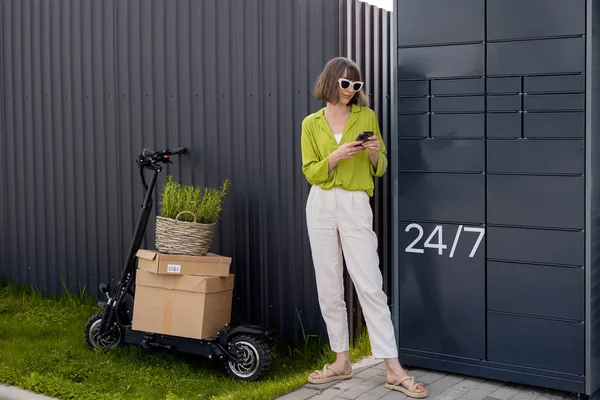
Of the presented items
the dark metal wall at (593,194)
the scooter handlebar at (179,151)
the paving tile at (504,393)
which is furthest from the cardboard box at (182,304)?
the dark metal wall at (593,194)

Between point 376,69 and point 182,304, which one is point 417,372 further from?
point 376,69

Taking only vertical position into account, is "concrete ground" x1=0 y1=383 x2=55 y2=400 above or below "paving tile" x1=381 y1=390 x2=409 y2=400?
below

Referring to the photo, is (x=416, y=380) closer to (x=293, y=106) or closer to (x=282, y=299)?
(x=282, y=299)

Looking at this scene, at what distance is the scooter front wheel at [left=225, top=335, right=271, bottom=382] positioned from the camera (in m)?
5.36

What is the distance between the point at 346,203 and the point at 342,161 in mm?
246

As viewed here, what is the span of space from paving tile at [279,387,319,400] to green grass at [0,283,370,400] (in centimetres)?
6

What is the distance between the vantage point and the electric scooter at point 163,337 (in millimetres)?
5406

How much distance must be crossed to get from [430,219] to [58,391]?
8.29ft

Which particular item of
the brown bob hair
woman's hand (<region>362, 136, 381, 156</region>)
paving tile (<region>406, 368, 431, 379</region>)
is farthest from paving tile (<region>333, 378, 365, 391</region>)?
the brown bob hair

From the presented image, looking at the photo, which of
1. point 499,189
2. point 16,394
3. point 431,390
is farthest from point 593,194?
point 16,394

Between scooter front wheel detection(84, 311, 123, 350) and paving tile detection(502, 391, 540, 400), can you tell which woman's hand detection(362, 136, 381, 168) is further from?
scooter front wheel detection(84, 311, 123, 350)

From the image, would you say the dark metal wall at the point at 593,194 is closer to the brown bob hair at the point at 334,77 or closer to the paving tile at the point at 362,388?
the paving tile at the point at 362,388

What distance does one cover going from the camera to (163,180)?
6.62 meters

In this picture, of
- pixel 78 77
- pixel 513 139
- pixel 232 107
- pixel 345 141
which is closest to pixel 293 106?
pixel 232 107
